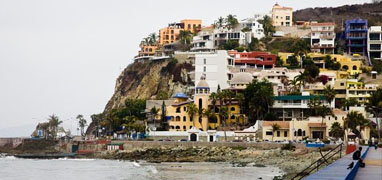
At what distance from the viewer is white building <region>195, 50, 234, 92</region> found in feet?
386

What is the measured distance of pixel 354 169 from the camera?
28234 millimetres

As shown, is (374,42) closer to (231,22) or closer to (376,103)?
(231,22)

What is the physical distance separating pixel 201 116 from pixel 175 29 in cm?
5701

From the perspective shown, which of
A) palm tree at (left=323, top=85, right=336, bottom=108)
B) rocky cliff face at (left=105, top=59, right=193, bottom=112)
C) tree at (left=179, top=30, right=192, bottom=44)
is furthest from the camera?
tree at (left=179, top=30, right=192, bottom=44)

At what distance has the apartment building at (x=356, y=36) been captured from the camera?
13350 centimetres

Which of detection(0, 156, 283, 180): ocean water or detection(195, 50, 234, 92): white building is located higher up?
detection(195, 50, 234, 92): white building

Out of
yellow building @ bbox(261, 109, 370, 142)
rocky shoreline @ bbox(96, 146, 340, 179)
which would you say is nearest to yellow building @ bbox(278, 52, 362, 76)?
yellow building @ bbox(261, 109, 370, 142)

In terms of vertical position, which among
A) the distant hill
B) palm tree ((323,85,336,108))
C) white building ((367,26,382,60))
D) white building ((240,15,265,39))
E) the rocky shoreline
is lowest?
the rocky shoreline

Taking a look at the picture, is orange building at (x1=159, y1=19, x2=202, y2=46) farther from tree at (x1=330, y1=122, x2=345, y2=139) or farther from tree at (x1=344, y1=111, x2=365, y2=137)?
tree at (x1=344, y1=111, x2=365, y2=137)

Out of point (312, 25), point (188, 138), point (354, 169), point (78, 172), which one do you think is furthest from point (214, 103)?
point (354, 169)

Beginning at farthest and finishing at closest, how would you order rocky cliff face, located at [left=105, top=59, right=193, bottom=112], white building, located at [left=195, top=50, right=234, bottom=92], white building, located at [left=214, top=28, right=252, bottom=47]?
1. white building, located at [left=214, top=28, right=252, bottom=47]
2. rocky cliff face, located at [left=105, top=59, right=193, bottom=112]
3. white building, located at [left=195, top=50, right=234, bottom=92]

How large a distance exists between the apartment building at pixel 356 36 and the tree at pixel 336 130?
44091mm

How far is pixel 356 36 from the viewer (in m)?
134

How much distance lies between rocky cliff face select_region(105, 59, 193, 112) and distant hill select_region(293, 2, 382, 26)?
4786 centimetres
